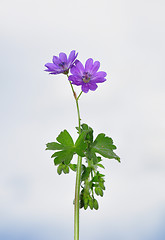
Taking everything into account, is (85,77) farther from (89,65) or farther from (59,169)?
(59,169)

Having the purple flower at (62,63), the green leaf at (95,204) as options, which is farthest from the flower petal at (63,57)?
the green leaf at (95,204)

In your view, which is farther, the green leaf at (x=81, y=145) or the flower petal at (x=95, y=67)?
the flower petal at (x=95, y=67)

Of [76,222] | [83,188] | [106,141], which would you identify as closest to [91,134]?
[106,141]

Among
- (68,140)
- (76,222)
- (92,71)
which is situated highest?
(92,71)

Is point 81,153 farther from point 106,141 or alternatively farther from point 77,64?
point 77,64

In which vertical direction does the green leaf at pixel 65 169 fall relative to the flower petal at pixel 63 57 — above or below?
below

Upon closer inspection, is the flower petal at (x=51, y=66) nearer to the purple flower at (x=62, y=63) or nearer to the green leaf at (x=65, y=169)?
the purple flower at (x=62, y=63)

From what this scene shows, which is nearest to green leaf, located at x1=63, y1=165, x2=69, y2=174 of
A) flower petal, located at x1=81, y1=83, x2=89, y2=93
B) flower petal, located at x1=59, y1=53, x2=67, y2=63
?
flower petal, located at x1=81, y1=83, x2=89, y2=93
